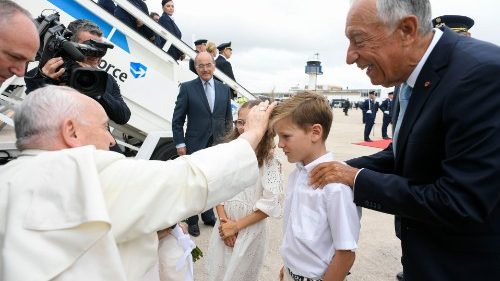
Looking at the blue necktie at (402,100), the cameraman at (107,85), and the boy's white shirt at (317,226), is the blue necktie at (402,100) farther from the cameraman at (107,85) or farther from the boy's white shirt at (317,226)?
the cameraman at (107,85)

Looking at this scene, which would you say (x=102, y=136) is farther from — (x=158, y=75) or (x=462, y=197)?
(x=158, y=75)

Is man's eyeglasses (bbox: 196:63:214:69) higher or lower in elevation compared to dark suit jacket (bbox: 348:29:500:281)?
higher

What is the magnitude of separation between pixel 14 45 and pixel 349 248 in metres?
1.96

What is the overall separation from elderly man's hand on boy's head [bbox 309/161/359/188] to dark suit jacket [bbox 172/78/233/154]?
9.12 ft

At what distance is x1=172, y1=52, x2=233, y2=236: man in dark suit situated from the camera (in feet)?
13.4

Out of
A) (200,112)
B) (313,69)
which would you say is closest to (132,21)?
(200,112)

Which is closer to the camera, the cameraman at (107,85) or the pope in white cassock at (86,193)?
the pope in white cassock at (86,193)

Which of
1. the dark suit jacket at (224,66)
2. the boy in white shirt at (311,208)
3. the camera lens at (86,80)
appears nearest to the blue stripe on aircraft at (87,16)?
the dark suit jacket at (224,66)

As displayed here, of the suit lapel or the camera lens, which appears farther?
the camera lens

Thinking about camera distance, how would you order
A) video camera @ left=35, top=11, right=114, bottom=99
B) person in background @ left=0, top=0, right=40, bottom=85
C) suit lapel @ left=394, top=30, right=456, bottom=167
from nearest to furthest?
suit lapel @ left=394, top=30, right=456, bottom=167 → person in background @ left=0, top=0, right=40, bottom=85 → video camera @ left=35, top=11, right=114, bottom=99

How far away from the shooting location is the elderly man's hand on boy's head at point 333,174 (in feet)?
4.50

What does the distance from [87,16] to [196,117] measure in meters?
1.79

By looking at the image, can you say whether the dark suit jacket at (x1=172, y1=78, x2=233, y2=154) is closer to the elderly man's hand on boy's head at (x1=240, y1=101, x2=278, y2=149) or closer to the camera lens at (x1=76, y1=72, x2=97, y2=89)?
the camera lens at (x1=76, y1=72, x2=97, y2=89)

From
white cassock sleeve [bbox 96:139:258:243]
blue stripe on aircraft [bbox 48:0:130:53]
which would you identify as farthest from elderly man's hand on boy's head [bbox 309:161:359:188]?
blue stripe on aircraft [bbox 48:0:130:53]
